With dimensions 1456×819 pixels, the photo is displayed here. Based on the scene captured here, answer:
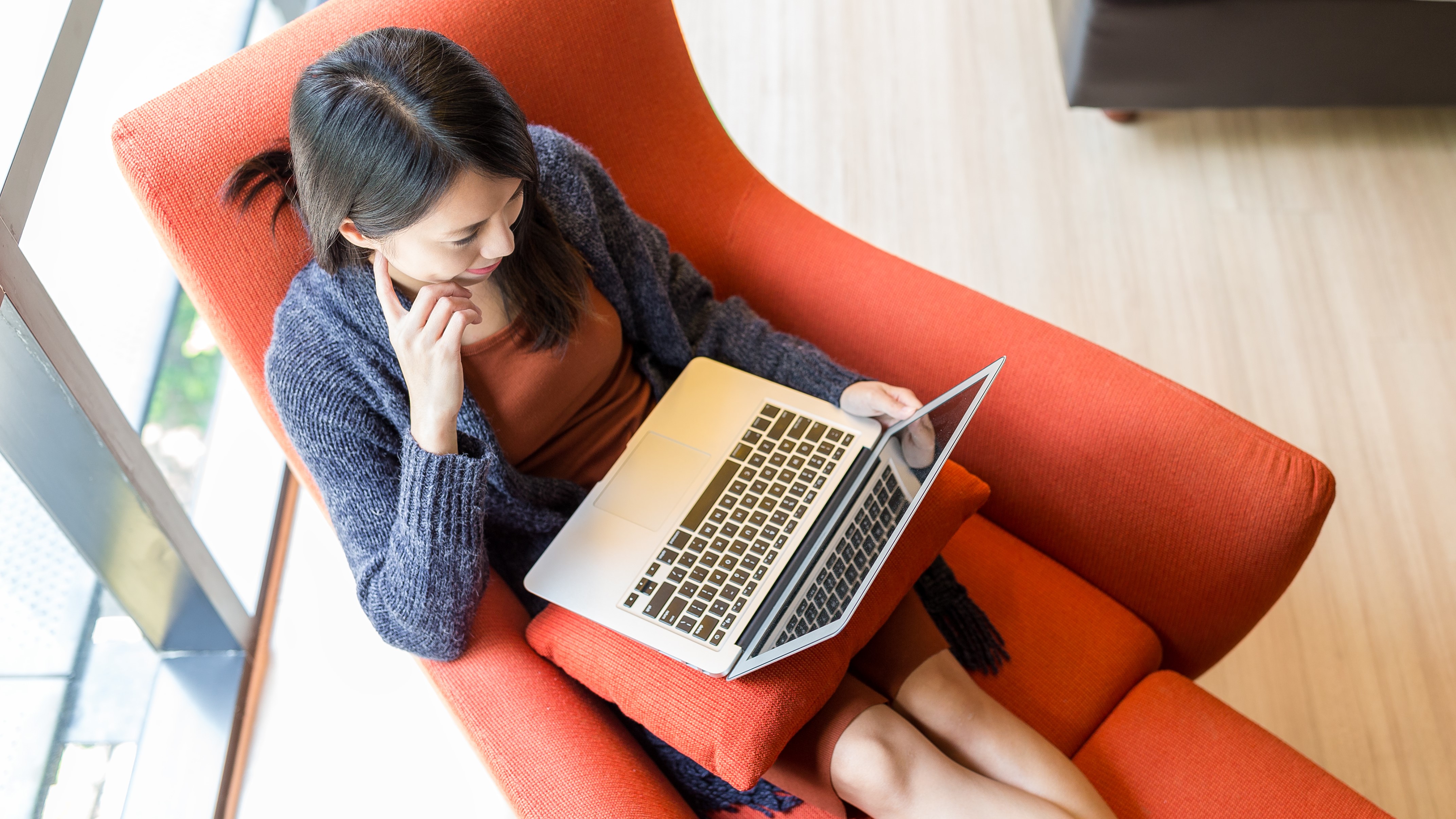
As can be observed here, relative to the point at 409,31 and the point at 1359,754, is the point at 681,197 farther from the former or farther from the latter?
the point at 1359,754

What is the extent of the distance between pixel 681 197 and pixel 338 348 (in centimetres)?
55

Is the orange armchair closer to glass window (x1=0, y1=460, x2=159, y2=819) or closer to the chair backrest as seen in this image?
the chair backrest

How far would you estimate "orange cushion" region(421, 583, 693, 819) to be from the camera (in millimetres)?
981

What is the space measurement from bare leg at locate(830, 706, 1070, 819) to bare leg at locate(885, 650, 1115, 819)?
1.0 inches

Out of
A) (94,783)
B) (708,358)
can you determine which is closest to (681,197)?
(708,358)

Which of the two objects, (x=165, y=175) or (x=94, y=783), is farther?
(x=94, y=783)

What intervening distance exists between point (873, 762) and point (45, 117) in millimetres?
1080

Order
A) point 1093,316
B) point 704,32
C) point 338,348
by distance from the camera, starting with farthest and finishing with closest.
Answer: point 704,32, point 1093,316, point 338,348

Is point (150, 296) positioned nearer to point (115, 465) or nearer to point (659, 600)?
point (115, 465)

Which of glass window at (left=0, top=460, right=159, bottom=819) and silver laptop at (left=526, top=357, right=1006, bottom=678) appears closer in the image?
silver laptop at (left=526, top=357, right=1006, bottom=678)

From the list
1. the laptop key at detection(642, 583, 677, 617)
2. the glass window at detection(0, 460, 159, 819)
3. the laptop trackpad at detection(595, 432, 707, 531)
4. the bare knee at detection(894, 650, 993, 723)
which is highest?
the laptop trackpad at detection(595, 432, 707, 531)

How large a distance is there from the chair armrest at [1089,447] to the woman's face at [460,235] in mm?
504

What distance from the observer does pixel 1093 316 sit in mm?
2066

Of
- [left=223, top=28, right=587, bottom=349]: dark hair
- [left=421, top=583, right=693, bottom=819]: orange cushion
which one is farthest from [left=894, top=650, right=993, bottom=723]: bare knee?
[left=223, top=28, right=587, bottom=349]: dark hair
